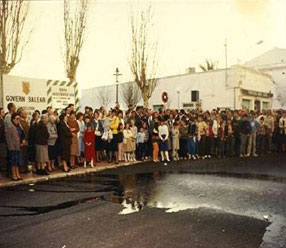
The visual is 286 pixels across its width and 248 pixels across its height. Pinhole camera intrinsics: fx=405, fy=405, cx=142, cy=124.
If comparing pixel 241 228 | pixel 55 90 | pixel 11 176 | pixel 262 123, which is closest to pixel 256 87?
pixel 262 123

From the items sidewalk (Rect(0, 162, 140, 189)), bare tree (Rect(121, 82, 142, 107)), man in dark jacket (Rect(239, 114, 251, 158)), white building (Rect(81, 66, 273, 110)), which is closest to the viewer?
sidewalk (Rect(0, 162, 140, 189))

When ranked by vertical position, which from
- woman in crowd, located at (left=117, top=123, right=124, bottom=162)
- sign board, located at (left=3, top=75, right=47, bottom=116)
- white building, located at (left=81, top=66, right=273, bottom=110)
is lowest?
woman in crowd, located at (left=117, top=123, right=124, bottom=162)

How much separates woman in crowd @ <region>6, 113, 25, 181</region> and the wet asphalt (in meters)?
1.02

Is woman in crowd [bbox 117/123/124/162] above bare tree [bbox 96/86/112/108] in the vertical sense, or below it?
below

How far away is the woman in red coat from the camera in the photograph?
48.6 ft

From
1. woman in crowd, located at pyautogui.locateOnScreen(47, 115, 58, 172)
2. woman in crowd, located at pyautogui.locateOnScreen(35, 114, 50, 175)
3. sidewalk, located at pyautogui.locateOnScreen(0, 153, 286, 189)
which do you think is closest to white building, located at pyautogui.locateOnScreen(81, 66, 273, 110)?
sidewalk, located at pyautogui.locateOnScreen(0, 153, 286, 189)

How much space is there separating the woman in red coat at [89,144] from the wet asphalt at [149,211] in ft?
6.88

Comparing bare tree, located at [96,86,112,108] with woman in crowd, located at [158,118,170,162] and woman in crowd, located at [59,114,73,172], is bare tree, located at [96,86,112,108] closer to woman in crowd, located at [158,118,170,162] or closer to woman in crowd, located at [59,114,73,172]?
woman in crowd, located at [158,118,170,162]

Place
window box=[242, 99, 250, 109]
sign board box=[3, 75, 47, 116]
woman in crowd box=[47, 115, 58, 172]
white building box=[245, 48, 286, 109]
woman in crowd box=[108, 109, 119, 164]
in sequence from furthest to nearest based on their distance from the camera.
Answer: white building box=[245, 48, 286, 109]
window box=[242, 99, 250, 109]
woman in crowd box=[108, 109, 119, 164]
sign board box=[3, 75, 47, 116]
woman in crowd box=[47, 115, 58, 172]

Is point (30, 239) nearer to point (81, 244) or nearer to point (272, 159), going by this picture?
point (81, 244)

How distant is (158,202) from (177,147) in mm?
8999

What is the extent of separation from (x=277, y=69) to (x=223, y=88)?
1309 cm

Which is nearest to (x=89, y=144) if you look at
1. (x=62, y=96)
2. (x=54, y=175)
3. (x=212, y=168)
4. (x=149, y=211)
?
(x=54, y=175)

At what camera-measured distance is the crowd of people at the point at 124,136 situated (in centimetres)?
1269
